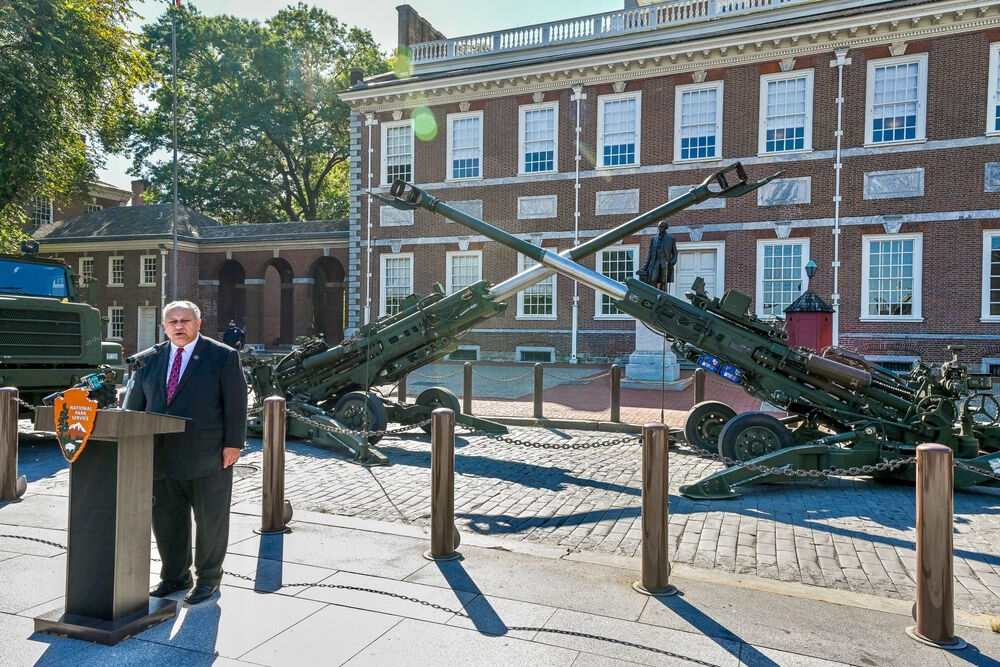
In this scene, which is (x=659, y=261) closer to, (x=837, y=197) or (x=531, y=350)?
(x=837, y=197)

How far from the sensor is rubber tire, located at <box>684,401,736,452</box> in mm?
8820

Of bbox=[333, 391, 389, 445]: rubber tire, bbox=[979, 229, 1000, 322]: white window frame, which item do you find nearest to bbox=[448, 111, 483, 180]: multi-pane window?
bbox=[979, 229, 1000, 322]: white window frame

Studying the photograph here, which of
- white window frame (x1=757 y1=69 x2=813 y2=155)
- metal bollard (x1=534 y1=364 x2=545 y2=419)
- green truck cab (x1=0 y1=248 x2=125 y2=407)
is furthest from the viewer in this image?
white window frame (x1=757 y1=69 x2=813 y2=155)

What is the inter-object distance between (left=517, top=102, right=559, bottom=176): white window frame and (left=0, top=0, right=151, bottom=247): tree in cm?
1322

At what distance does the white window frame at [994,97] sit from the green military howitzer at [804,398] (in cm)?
1446


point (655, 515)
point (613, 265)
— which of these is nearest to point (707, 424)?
point (655, 515)

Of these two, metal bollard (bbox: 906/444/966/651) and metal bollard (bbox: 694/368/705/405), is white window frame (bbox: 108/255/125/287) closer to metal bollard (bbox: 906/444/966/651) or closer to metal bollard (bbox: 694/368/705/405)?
metal bollard (bbox: 694/368/705/405)

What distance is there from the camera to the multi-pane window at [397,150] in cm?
2580

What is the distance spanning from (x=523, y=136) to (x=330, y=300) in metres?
14.6

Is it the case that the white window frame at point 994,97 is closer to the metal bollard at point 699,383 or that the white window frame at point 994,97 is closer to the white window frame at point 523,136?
the white window frame at point 523,136

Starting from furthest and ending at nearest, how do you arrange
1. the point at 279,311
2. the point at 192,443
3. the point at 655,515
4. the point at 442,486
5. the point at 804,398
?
the point at 279,311
the point at 804,398
the point at 442,486
the point at 655,515
the point at 192,443

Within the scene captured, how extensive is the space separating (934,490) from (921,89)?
19587 millimetres

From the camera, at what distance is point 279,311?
33.8 meters

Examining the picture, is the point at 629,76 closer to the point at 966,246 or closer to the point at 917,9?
the point at 917,9
